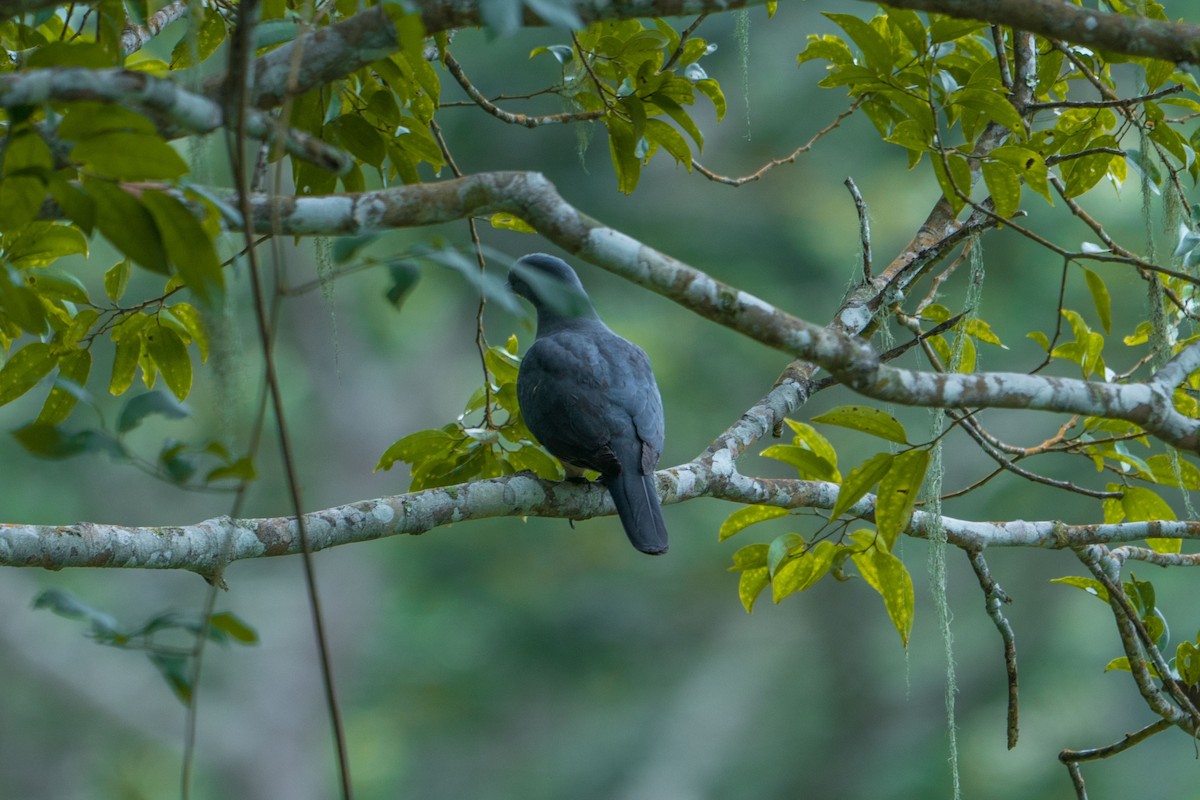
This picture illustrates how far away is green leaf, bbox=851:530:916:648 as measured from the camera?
237cm

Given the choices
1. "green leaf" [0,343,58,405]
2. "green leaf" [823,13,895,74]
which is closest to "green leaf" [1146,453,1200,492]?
"green leaf" [823,13,895,74]

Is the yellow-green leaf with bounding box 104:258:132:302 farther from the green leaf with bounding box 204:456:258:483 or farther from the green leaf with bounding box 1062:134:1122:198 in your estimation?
the green leaf with bounding box 1062:134:1122:198

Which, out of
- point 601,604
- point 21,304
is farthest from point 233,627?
point 601,604

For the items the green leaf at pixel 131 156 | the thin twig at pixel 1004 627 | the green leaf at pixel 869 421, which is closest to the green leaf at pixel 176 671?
the green leaf at pixel 131 156

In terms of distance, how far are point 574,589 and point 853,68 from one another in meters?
10.0

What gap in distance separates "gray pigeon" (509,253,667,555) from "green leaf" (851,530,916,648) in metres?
0.56

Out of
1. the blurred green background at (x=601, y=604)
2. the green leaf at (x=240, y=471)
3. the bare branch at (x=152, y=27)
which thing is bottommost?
the green leaf at (x=240, y=471)

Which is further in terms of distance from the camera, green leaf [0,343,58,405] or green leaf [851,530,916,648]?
green leaf [851,530,916,648]

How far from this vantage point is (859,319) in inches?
117

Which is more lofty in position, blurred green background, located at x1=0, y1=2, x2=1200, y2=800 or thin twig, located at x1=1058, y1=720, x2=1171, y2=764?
blurred green background, located at x1=0, y1=2, x2=1200, y2=800

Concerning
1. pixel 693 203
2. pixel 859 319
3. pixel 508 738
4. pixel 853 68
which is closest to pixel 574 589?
pixel 508 738

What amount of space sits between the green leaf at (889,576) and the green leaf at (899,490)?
0.95 feet

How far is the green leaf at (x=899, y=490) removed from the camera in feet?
6.54

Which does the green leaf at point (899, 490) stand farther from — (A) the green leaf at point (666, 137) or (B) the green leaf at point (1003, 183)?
(A) the green leaf at point (666, 137)
